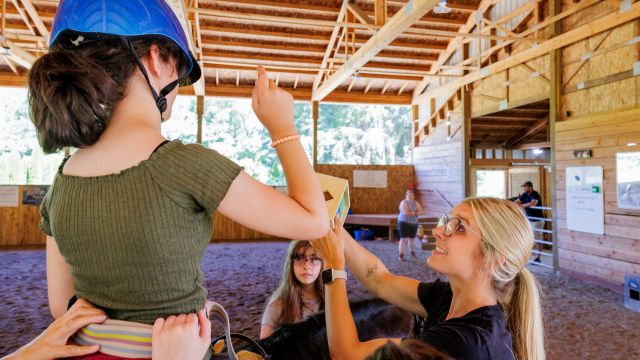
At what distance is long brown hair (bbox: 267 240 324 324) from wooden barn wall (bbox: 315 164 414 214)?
10448 mm

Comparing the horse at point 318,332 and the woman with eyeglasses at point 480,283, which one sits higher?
the woman with eyeglasses at point 480,283

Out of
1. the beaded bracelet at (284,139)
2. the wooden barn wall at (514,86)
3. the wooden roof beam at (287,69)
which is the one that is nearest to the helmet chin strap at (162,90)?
the beaded bracelet at (284,139)

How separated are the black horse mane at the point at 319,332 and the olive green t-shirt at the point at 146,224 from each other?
2.57 ft

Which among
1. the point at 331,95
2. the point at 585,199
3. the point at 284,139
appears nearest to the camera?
the point at 284,139

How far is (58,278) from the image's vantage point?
87 cm

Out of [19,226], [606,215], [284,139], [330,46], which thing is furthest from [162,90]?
[19,226]

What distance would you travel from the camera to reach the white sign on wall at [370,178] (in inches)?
531

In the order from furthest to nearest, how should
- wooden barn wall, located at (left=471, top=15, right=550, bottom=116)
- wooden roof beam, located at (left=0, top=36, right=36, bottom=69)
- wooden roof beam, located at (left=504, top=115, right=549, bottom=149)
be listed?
wooden roof beam, located at (left=504, top=115, right=549, bottom=149), wooden barn wall, located at (left=471, top=15, right=550, bottom=116), wooden roof beam, located at (left=0, top=36, right=36, bottom=69)

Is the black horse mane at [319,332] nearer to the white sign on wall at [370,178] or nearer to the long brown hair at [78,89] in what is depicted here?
the long brown hair at [78,89]

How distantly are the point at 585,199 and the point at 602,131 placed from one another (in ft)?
3.89

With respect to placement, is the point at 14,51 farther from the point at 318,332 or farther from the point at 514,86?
the point at 514,86

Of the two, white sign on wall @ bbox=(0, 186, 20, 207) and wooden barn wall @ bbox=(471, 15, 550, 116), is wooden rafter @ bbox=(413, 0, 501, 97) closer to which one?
wooden barn wall @ bbox=(471, 15, 550, 116)

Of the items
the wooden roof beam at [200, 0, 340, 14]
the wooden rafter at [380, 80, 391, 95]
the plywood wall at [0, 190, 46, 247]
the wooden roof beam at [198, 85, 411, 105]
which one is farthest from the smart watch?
the wooden rafter at [380, 80, 391, 95]

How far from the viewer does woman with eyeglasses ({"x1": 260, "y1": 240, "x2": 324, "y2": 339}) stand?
2.51 m
